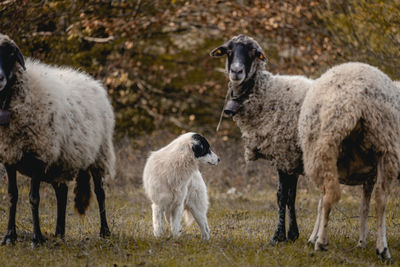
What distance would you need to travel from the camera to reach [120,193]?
11.2 metres

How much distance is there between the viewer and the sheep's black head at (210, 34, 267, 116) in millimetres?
6473

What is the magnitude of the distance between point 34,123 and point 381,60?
690cm

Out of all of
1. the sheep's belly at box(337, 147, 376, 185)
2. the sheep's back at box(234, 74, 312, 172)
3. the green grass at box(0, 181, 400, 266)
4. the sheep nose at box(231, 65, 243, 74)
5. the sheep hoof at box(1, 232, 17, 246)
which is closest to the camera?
the green grass at box(0, 181, 400, 266)

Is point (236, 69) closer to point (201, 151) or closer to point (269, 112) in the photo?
point (269, 112)

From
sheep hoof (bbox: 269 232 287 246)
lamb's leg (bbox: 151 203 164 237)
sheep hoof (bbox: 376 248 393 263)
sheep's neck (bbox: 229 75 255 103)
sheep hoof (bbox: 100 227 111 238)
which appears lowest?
sheep hoof (bbox: 100 227 111 238)

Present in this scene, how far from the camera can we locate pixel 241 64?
21.3 ft

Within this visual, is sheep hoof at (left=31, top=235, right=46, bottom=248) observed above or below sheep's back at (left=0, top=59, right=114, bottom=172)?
below

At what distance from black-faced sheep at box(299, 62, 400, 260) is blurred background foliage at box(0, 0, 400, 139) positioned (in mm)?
4541

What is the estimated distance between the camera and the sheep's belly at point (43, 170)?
6.02m

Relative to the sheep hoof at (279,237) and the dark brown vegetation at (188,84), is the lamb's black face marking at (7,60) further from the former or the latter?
the sheep hoof at (279,237)

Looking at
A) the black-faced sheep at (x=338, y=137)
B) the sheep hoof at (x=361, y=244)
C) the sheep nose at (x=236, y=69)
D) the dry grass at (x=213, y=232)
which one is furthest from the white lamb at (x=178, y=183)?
the sheep hoof at (x=361, y=244)

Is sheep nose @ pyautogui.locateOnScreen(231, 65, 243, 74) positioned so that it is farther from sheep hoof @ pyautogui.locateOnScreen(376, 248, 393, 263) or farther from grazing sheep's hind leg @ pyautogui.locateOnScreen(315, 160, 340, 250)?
sheep hoof @ pyautogui.locateOnScreen(376, 248, 393, 263)

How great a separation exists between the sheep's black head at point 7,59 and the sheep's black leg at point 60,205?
5.32ft

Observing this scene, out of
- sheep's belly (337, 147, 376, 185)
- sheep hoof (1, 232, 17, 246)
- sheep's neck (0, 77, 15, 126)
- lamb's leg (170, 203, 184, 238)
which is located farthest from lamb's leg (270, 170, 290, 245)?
sheep's neck (0, 77, 15, 126)
